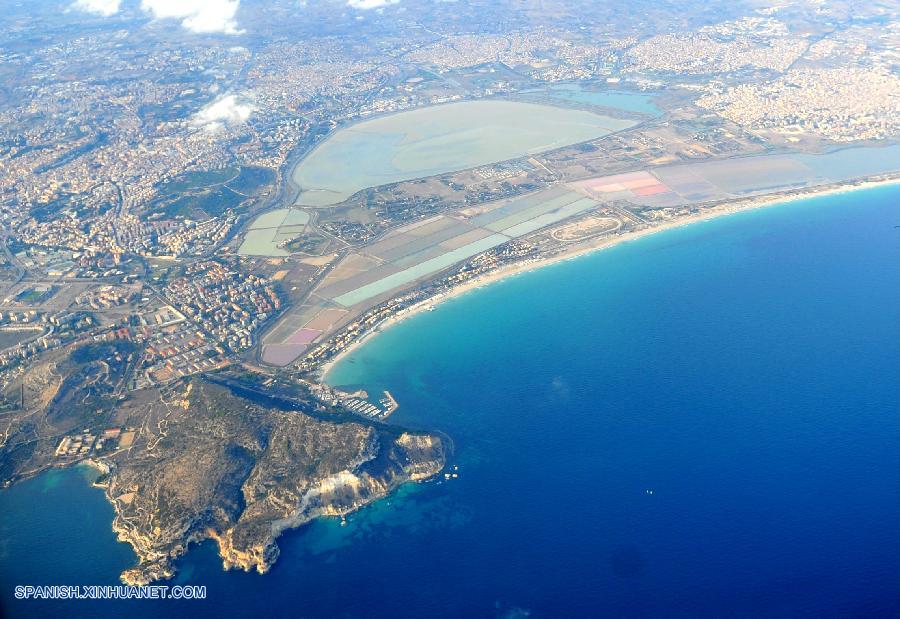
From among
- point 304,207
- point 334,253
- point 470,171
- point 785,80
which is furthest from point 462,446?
point 785,80

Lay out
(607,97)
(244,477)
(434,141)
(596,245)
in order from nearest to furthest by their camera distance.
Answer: (244,477) → (596,245) → (434,141) → (607,97)

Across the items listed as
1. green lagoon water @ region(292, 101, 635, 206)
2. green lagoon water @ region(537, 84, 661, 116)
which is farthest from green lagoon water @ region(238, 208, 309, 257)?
green lagoon water @ region(537, 84, 661, 116)

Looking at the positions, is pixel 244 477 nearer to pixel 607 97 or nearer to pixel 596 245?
pixel 596 245

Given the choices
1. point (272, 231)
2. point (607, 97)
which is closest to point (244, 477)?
point (272, 231)

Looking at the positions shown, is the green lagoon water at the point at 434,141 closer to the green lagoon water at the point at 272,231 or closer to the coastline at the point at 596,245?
the green lagoon water at the point at 272,231

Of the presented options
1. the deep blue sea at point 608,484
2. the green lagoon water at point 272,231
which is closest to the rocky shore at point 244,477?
the deep blue sea at point 608,484

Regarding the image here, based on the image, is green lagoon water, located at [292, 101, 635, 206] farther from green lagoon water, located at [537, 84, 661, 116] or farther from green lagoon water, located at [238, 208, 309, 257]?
green lagoon water, located at [537, 84, 661, 116]

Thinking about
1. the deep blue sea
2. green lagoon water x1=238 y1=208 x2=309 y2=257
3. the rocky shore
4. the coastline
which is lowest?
the coastline

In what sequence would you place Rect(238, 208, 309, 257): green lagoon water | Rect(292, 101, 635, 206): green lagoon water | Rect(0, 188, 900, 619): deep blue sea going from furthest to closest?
Rect(292, 101, 635, 206): green lagoon water → Rect(238, 208, 309, 257): green lagoon water → Rect(0, 188, 900, 619): deep blue sea
